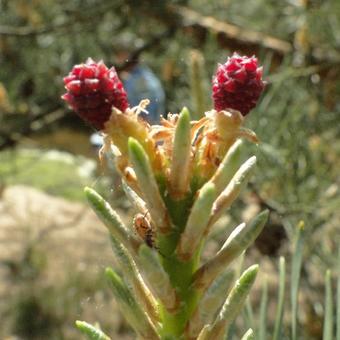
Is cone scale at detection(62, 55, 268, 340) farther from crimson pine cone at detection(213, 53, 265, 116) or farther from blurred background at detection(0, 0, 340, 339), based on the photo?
blurred background at detection(0, 0, 340, 339)

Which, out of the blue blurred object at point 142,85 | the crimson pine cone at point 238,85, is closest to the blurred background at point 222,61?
the blue blurred object at point 142,85

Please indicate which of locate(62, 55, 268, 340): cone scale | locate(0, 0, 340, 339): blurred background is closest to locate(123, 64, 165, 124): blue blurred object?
locate(0, 0, 340, 339): blurred background

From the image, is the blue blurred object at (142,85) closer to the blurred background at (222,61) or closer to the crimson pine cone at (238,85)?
the blurred background at (222,61)

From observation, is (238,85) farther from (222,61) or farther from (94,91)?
(222,61)

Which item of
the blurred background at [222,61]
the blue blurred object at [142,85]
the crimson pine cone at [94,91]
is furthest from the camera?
the blue blurred object at [142,85]

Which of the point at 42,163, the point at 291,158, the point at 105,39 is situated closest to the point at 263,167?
the point at 291,158

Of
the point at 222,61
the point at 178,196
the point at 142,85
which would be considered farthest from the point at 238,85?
the point at 142,85

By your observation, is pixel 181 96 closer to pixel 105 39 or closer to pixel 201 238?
pixel 105 39
